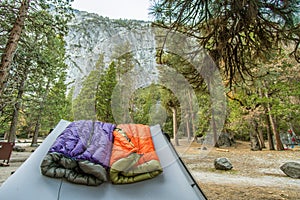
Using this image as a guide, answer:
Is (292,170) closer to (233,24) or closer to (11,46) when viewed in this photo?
(233,24)

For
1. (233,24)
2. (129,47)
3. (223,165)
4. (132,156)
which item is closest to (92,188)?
(132,156)

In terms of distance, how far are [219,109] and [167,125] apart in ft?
1.94

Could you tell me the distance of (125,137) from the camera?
1.76 metres

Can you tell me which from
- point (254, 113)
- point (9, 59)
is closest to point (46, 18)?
point (9, 59)

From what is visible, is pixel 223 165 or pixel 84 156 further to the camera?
pixel 223 165

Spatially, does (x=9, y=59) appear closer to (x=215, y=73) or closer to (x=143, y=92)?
(x=143, y=92)

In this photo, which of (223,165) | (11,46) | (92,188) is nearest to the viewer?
(92,188)

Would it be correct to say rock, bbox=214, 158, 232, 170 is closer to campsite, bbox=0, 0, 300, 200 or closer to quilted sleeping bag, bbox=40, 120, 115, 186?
campsite, bbox=0, 0, 300, 200

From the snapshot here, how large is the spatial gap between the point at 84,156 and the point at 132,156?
0.42 m

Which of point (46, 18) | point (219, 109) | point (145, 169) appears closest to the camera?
point (145, 169)

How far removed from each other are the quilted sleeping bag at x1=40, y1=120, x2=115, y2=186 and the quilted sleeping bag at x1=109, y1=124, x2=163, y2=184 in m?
0.08

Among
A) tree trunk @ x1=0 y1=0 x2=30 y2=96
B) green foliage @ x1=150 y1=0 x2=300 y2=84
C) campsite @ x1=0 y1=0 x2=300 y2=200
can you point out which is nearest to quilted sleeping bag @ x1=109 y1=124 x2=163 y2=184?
campsite @ x1=0 y1=0 x2=300 y2=200

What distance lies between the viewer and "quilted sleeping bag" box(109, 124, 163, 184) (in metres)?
1.55

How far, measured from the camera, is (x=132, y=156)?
5.22 ft
